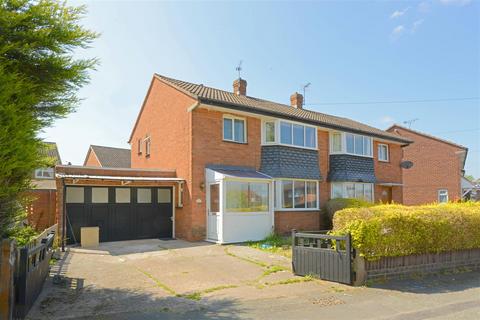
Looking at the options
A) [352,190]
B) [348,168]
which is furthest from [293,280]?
[352,190]

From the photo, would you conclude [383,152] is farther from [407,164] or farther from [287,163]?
[287,163]

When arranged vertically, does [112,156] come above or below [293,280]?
above

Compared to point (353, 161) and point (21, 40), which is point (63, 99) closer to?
point (21, 40)

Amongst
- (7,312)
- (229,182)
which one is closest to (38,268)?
(7,312)

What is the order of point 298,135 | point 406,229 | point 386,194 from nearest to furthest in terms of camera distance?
1. point 406,229
2. point 298,135
3. point 386,194

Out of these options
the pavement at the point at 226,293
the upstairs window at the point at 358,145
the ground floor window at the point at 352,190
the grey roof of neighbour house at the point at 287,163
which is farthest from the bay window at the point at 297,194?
the pavement at the point at 226,293

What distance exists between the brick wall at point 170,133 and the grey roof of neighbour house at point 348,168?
26.0ft

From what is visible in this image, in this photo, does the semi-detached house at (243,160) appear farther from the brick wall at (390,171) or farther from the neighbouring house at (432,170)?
the neighbouring house at (432,170)

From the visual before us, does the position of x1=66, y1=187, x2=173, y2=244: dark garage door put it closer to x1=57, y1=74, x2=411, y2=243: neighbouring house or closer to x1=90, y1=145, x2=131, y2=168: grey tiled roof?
x1=57, y1=74, x2=411, y2=243: neighbouring house

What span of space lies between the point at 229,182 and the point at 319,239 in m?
5.98

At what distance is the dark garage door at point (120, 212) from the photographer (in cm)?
1438

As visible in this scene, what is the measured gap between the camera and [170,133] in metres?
17.1

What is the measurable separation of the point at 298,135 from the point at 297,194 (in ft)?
9.21

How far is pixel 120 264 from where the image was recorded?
1048cm
